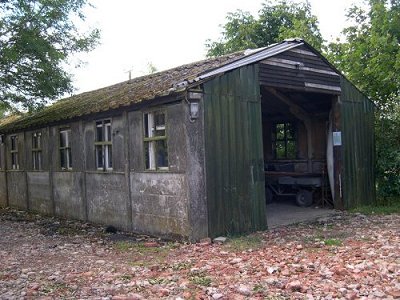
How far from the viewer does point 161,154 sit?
10094 mm

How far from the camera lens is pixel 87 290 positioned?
638 cm

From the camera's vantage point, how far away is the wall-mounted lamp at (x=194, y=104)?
29.9 ft

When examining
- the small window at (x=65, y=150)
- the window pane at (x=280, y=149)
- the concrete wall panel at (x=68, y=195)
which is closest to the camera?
Result: the concrete wall panel at (x=68, y=195)

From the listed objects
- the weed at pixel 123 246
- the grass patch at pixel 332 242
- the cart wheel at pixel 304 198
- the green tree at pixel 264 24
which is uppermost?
the green tree at pixel 264 24

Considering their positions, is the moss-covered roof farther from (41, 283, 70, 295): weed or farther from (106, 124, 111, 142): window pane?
(41, 283, 70, 295): weed

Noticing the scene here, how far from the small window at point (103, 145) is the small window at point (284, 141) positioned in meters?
6.99

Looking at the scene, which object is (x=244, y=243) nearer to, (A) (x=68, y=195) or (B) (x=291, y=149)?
(A) (x=68, y=195)

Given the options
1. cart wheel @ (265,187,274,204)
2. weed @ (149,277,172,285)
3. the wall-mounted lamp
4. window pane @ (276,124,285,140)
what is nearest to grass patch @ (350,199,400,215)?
cart wheel @ (265,187,274,204)

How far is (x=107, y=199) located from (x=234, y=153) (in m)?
3.98

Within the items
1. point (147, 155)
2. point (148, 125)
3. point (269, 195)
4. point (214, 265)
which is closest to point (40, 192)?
point (147, 155)

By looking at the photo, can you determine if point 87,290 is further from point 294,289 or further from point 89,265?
point 294,289

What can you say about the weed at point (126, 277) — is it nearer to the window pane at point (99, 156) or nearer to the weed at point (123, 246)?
the weed at point (123, 246)

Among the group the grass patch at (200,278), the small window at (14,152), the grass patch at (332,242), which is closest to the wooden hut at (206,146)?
the small window at (14,152)

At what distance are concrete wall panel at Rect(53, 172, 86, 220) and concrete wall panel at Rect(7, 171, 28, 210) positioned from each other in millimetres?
2880
